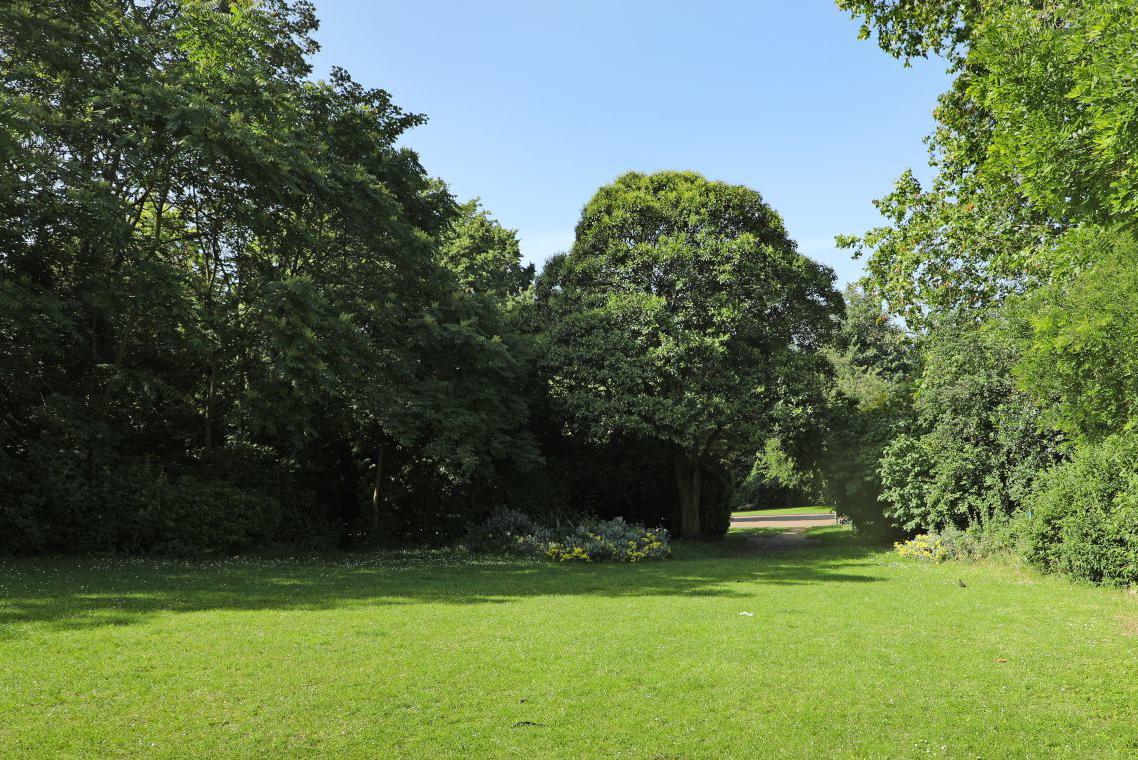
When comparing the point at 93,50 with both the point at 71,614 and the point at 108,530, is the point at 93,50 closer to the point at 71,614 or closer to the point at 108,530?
the point at 108,530

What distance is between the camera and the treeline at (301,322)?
48.2 ft

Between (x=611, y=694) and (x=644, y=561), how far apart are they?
12.6 meters

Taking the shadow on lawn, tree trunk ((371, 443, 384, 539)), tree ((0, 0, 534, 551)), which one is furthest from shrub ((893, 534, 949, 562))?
tree trunk ((371, 443, 384, 539))

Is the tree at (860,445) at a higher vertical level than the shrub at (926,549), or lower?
higher

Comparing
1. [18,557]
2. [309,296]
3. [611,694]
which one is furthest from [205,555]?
[611,694]

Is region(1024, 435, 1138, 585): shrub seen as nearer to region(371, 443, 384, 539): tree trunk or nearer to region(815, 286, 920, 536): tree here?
region(815, 286, 920, 536): tree

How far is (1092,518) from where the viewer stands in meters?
13.2

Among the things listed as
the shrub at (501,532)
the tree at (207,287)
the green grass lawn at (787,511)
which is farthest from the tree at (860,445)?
the green grass lawn at (787,511)

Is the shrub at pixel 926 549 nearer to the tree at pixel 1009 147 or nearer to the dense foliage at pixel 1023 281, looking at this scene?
the dense foliage at pixel 1023 281

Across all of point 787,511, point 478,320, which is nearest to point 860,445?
point 478,320

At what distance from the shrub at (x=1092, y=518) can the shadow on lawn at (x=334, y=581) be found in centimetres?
346

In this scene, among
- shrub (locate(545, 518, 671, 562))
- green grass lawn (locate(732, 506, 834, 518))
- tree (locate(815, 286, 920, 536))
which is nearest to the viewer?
shrub (locate(545, 518, 671, 562))

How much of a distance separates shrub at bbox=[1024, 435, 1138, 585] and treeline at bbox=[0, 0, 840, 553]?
7.63 metres

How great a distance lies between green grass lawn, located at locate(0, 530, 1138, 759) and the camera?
5.39 m
